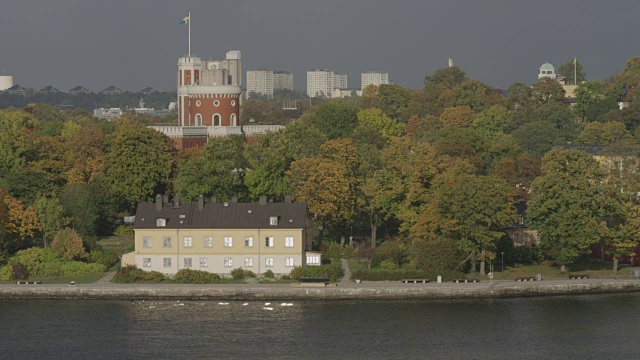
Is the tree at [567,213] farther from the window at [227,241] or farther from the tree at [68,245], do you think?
the tree at [68,245]

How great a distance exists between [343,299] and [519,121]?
76.5m

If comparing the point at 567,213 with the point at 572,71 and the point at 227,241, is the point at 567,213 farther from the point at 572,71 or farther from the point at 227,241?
the point at 572,71

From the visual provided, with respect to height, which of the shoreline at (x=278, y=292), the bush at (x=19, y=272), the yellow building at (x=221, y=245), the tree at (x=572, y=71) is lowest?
the shoreline at (x=278, y=292)

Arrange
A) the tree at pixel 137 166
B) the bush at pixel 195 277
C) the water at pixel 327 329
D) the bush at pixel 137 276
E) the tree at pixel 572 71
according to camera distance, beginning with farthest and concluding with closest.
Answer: the tree at pixel 572 71, the tree at pixel 137 166, the bush at pixel 137 276, the bush at pixel 195 277, the water at pixel 327 329

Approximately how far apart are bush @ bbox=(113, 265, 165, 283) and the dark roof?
110 inches

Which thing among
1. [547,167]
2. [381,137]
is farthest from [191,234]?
[381,137]

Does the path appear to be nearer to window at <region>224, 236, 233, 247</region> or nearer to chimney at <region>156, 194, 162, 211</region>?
window at <region>224, 236, 233, 247</region>

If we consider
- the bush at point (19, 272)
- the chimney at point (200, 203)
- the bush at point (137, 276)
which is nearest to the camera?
the bush at point (137, 276)

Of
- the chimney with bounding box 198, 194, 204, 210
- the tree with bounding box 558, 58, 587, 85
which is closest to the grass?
A: the chimney with bounding box 198, 194, 204, 210

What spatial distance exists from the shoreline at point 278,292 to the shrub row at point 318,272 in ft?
5.99

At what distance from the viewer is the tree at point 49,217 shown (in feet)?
274

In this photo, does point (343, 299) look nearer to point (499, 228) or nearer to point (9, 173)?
point (499, 228)

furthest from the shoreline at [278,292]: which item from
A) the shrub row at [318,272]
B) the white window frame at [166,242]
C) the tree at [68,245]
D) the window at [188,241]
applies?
the tree at [68,245]

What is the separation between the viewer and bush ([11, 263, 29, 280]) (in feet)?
254
